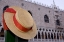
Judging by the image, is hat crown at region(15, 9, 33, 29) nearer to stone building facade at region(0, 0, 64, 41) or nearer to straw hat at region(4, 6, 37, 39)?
straw hat at region(4, 6, 37, 39)

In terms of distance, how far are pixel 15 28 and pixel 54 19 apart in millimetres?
18914

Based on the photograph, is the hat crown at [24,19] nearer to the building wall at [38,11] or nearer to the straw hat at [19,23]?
the straw hat at [19,23]

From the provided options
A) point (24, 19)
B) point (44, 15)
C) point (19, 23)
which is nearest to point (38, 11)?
point (44, 15)

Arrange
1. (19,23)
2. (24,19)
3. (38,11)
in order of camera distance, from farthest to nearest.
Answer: (38,11) < (24,19) < (19,23)

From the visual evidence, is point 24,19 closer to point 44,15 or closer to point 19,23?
point 19,23

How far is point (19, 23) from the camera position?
4.00 m

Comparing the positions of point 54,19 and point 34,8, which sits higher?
point 34,8

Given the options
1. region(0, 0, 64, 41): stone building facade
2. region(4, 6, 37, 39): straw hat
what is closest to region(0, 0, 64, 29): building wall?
region(0, 0, 64, 41): stone building facade

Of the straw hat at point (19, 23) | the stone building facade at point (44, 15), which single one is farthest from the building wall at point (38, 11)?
the straw hat at point (19, 23)

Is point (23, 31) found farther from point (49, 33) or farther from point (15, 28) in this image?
point (49, 33)

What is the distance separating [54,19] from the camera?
2244cm

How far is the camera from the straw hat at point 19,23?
396 centimetres

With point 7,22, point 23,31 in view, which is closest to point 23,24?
point 23,31

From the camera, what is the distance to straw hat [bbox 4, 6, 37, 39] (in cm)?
396
